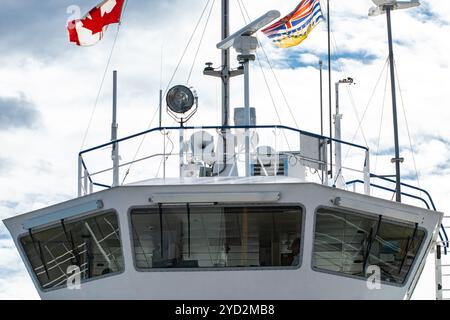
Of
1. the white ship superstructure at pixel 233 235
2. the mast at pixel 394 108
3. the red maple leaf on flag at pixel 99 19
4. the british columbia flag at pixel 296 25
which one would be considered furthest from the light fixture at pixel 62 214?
the british columbia flag at pixel 296 25

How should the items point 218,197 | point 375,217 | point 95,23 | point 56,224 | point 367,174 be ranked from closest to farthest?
point 218,197 → point 375,217 → point 56,224 → point 367,174 → point 95,23

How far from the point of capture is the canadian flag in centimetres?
2653

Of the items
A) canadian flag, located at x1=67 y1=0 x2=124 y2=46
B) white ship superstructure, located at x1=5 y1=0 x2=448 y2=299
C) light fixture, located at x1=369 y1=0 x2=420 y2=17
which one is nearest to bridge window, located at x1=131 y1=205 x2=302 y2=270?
white ship superstructure, located at x1=5 y1=0 x2=448 y2=299

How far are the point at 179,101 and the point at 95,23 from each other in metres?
4.18

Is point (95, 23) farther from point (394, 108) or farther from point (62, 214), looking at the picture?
point (394, 108)

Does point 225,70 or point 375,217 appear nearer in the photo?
point 375,217

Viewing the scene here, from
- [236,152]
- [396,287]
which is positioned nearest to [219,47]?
[236,152]

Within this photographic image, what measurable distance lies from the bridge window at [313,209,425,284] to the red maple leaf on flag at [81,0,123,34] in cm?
856

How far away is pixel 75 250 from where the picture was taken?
21.7 metres

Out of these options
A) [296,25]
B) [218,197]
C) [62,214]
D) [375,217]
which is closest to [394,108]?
[296,25]

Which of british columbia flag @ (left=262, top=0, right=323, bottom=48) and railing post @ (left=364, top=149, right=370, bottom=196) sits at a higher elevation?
british columbia flag @ (left=262, top=0, right=323, bottom=48)

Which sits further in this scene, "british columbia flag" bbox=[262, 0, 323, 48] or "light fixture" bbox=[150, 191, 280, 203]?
"british columbia flag" bbox=[262, 0, 323, 48]

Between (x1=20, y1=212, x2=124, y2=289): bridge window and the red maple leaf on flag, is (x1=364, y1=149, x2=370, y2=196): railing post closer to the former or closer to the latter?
(x1=20, y1=212, x2=124, y2=289): bridge window
